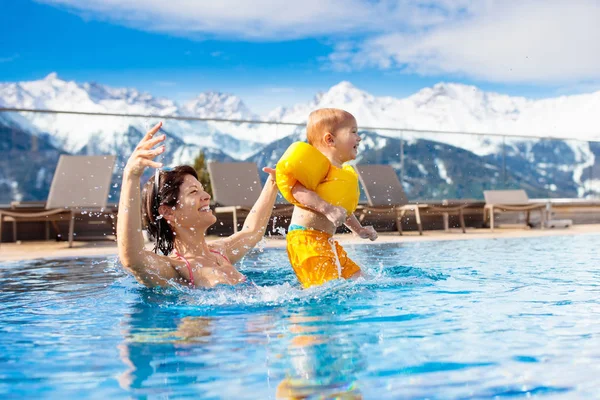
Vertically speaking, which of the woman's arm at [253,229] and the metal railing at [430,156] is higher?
the metal railing at [430,156]

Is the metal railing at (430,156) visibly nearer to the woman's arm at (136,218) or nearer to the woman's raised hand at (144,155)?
the woman's arm at (136,218)

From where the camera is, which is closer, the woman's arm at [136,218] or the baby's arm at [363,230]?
the woman's arm at [136,218]

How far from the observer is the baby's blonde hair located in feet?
11.9

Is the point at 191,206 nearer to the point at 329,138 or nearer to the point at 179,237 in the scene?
the point at 179,237

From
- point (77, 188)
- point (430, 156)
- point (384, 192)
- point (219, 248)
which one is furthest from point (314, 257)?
point (430, 156)

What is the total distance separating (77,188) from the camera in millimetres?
9336

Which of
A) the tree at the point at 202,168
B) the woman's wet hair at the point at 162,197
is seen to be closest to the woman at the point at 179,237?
the woman's wet hair at the point at 162,197

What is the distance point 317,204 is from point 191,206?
63cm

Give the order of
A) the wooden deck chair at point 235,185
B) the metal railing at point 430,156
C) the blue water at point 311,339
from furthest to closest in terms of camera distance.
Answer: the metal railing at point 430,156
the wooden deck chair at point 235,185
the blue water at point 311,339

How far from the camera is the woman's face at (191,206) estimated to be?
3.11 metres

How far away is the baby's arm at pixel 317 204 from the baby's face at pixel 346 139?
33 cm

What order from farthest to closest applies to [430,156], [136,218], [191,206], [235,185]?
[430,156]
[235,185]
[191,206]
[136,218]

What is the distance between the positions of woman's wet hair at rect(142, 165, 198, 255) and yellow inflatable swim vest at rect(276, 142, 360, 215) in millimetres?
481

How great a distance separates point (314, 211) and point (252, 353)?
149cm
